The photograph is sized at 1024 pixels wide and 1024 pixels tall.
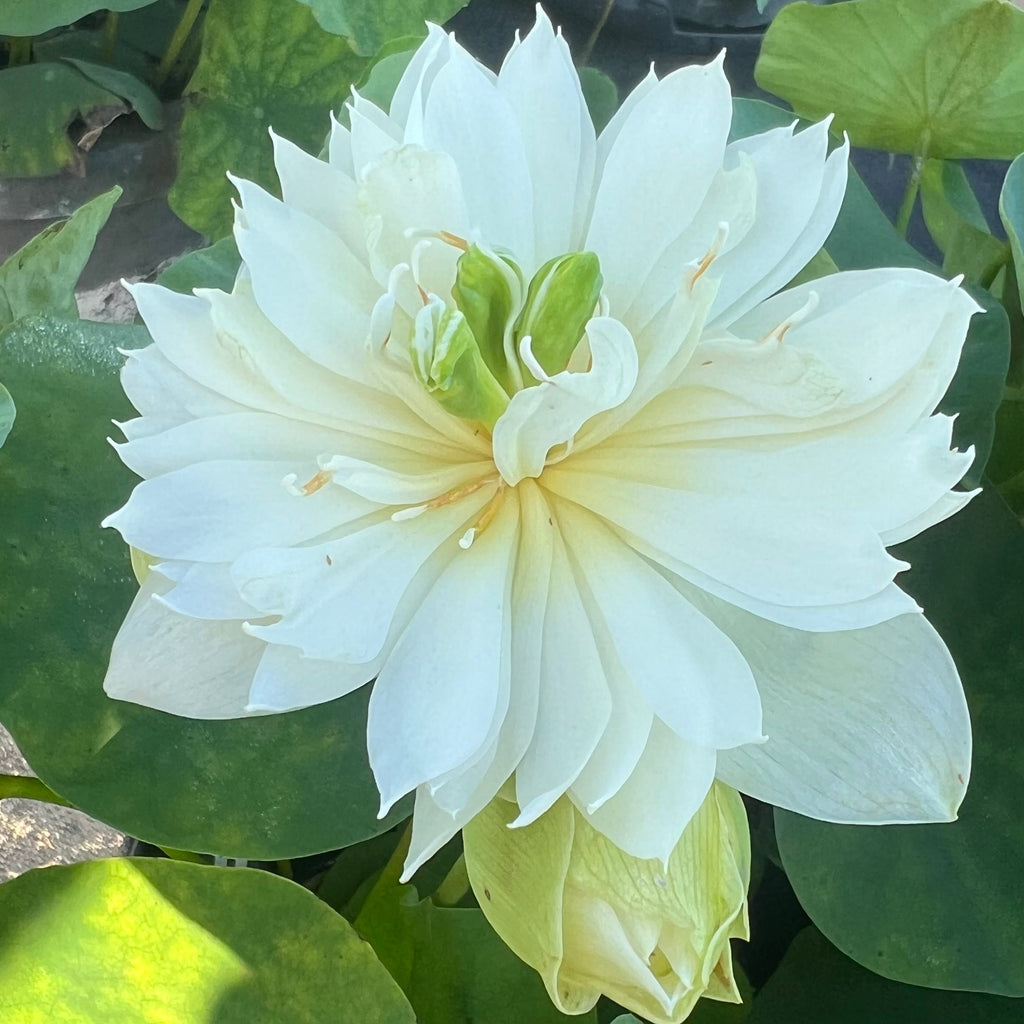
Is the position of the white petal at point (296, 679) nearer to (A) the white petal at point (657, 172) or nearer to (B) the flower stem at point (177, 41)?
(A) the white petal at point (657, 172)

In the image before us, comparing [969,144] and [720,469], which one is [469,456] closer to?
[720,469]

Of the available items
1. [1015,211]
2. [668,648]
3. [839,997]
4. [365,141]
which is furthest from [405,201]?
[839,997]

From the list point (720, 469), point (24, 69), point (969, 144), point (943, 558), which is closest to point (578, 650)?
point (720, 469)

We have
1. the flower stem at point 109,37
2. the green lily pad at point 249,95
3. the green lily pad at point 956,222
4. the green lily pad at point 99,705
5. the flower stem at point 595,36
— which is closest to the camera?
the green lily pad at point 99,705

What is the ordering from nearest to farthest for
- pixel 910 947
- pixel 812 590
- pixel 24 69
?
pixel 812 590 < pixel 910 947 < pixel 24 69

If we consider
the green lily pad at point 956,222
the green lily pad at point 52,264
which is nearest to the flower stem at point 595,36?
the green lily pad at point 956,222
